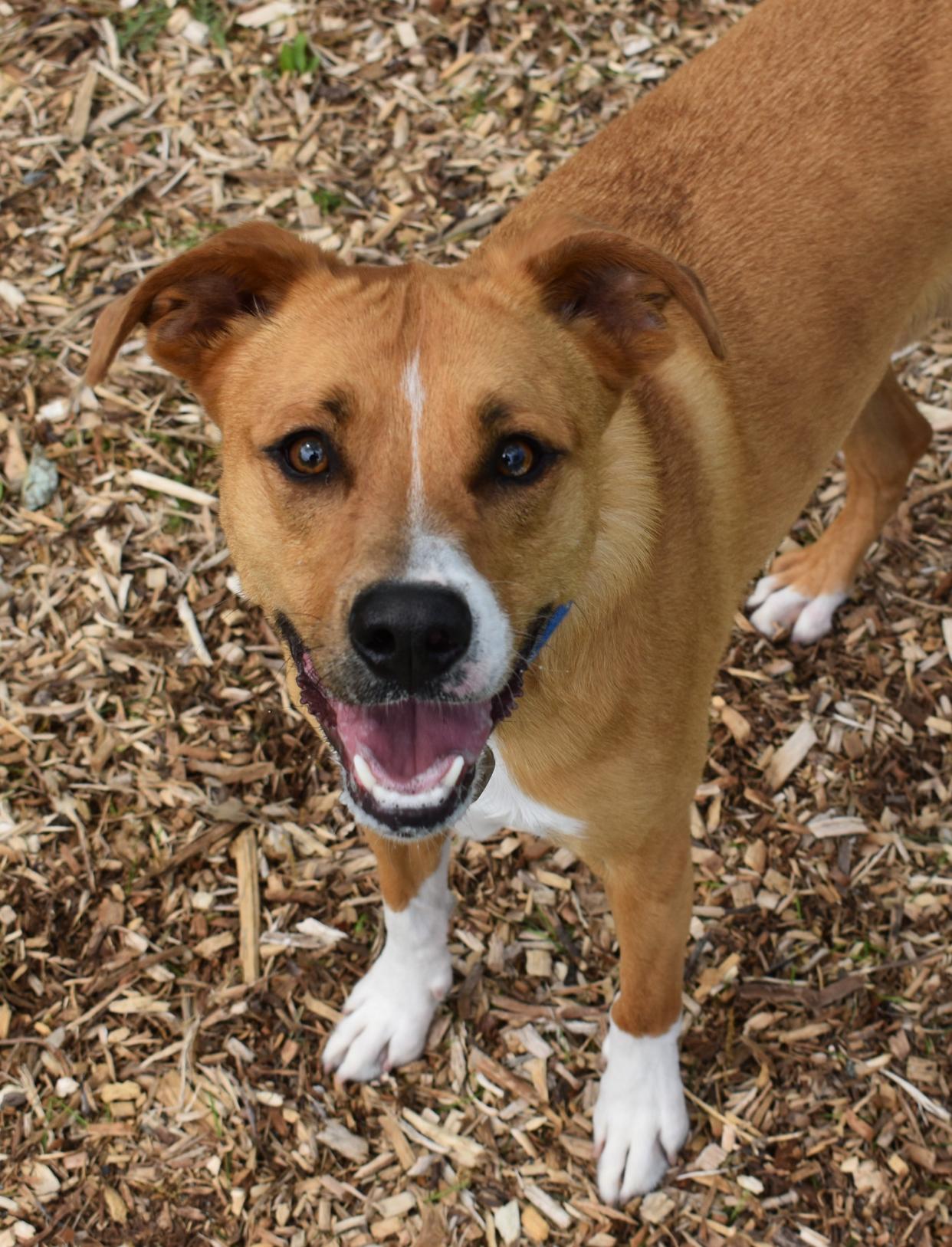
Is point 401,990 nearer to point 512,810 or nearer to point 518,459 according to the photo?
point 512,810

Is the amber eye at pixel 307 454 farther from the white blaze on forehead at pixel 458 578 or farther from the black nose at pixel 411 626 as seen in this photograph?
the black nose at pixel 411 626

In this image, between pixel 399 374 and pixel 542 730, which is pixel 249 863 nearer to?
pixel 542 730

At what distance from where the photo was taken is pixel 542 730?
3076 mm

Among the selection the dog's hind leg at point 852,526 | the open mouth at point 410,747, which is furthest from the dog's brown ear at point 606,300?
the dog's hind leg at point 852,526

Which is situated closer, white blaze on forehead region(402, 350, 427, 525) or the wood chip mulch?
white blaze on forehead region(402, 350, 427, 525)

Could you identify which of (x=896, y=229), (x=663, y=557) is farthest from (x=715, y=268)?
(x=663, y=557)

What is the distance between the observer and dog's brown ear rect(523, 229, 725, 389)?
2.87 m

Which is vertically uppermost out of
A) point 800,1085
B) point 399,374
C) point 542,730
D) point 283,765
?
point 399,374

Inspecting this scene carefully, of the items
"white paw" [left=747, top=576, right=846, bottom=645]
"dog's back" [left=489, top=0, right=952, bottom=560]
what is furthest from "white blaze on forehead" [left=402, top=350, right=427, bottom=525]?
"white paw" [left=747, top=576, right=846, bottom=645]

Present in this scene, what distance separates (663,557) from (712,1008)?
5.70 ft

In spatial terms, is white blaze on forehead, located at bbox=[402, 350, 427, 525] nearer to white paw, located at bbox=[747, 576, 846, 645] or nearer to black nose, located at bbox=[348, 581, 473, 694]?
black nose, located at bbox=[348, 581, 473, 694]

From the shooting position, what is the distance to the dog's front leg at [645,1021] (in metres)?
3.37

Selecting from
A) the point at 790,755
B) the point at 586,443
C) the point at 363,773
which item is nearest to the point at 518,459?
the point at 586,443

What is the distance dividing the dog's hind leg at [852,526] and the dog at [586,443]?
0.53m
